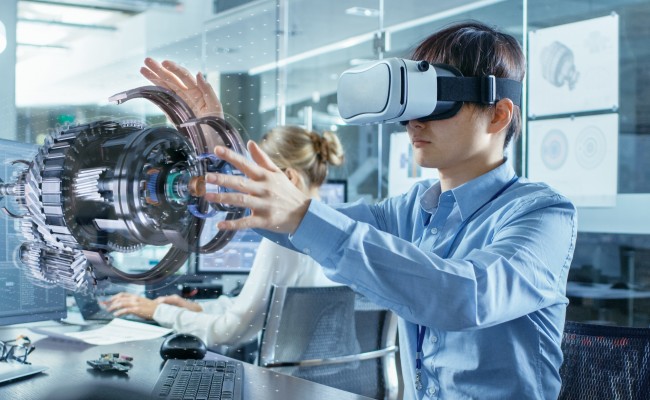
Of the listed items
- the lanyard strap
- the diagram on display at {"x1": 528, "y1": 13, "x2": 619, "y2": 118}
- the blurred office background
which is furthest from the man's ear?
the diagram on display at {"x1": 528, "y1": 13, "x2": 619, "y2": 118}

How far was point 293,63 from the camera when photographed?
18.4 feet

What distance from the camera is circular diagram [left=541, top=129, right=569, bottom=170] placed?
344 centimetres

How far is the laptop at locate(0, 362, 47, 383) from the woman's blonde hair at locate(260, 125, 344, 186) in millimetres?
922

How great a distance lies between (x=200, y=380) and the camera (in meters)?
1.33

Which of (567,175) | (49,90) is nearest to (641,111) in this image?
(567,175)

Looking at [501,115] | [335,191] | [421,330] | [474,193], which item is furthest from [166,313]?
[335,191]

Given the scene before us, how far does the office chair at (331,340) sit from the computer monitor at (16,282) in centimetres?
62

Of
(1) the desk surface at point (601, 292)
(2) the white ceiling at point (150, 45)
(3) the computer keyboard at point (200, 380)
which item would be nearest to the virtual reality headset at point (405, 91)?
(2) the white ceiling at point (150, 45)

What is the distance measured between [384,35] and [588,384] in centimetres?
337

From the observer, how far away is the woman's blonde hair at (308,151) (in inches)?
86.2

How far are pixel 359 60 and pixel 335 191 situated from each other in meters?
1.00

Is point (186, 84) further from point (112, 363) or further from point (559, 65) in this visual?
point (559, 65)

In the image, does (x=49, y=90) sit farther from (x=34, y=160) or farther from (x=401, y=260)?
(x=401, y=260)

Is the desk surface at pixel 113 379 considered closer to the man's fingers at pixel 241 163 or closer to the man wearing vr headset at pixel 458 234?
the man wearing vr headset at pixel 458 234
